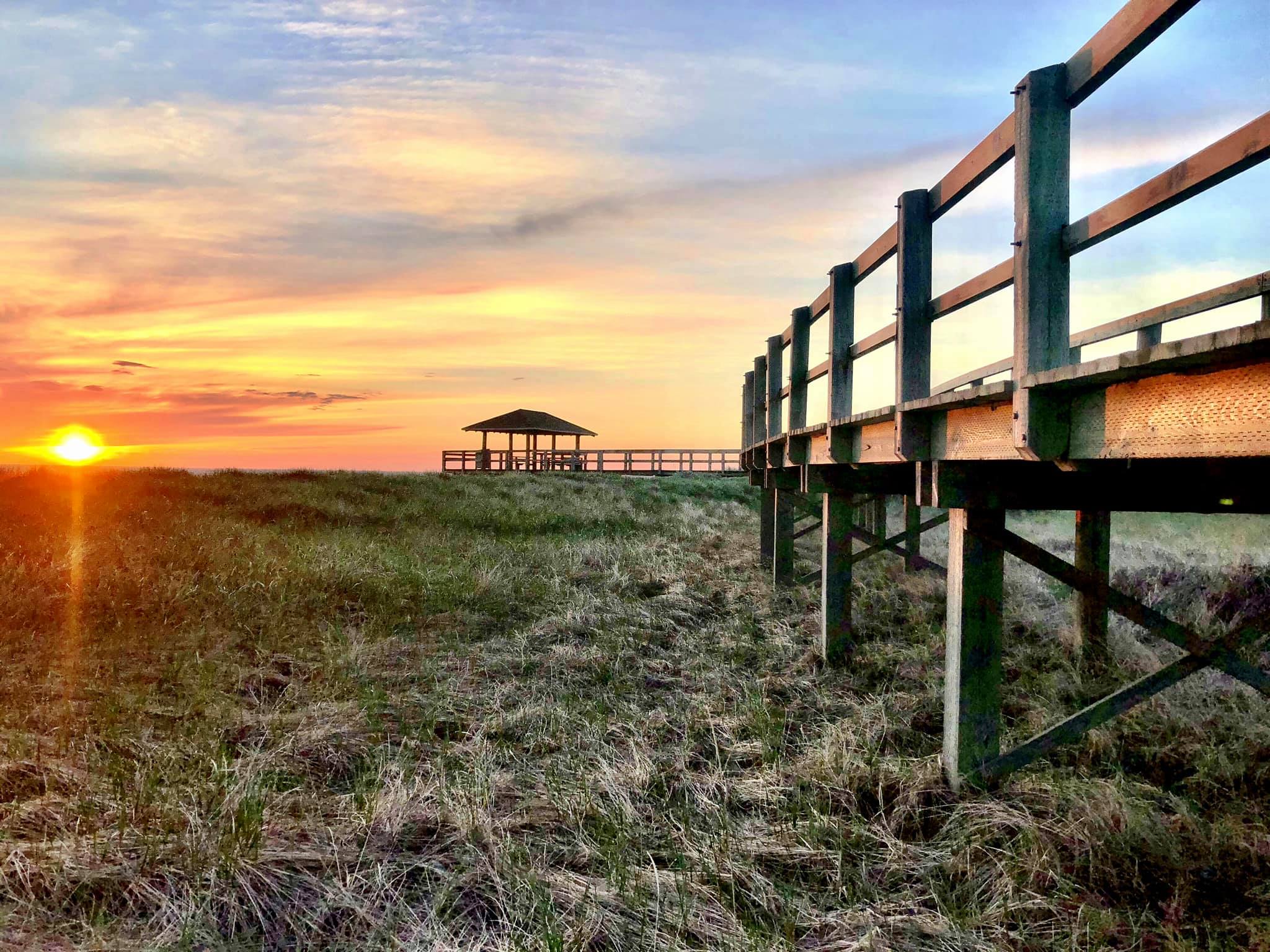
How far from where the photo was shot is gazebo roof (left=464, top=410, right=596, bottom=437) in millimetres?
40125

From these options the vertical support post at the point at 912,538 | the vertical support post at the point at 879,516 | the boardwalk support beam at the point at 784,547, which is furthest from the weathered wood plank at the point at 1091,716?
the vertical support post at the point at 879,516

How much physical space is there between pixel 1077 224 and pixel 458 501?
56.6ft

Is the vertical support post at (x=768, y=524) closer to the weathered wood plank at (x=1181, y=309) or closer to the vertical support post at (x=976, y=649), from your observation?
the weathered wood plank at (x=1181, y=309)

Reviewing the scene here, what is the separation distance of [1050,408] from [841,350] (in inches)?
117

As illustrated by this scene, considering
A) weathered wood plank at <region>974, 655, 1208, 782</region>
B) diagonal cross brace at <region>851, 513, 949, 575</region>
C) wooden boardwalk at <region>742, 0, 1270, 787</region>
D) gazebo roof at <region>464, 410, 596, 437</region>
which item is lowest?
weathered wood plank at <region>974, 655, 1208, 782</region>

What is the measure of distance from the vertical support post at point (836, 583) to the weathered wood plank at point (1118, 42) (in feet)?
13.3

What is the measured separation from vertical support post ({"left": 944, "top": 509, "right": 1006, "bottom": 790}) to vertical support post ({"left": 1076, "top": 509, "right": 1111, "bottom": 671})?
2580 millimetres

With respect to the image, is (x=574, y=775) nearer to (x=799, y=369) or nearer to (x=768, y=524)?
(x=799, y=369)

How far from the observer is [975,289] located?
385 centimetres

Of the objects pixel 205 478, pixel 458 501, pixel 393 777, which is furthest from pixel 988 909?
pixel 205 478

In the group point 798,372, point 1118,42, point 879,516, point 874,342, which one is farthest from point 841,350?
point 879,516

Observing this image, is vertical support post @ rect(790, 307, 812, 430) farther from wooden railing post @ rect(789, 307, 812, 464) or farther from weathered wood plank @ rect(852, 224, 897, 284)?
weathered wood plank @ rect(852, 224, 897, 284)

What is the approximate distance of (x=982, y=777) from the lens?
3.97 metres

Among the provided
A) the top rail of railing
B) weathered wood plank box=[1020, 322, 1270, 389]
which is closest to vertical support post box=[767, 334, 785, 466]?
the top rail of railing
